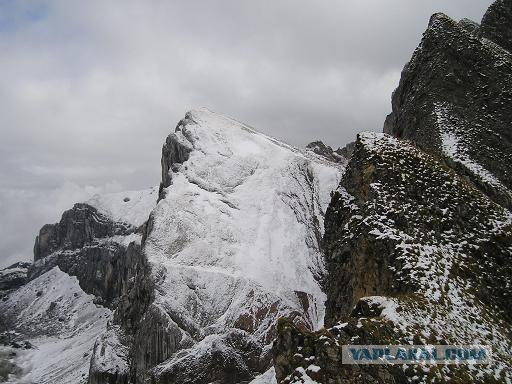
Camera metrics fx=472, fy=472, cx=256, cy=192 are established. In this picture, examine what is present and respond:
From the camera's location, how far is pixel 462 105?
45625 mm

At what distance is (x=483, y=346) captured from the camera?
20.1 m

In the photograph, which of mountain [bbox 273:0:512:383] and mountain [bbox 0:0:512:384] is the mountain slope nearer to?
mountain [bbox 0:0:512:384]

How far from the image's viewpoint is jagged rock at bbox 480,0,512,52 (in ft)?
190

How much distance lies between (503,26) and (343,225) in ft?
143

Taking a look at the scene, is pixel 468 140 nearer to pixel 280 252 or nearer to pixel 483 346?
pixel 483 346

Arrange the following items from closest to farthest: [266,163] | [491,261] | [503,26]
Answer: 1. [491,261]
2. [503,26]
3. [266,163]

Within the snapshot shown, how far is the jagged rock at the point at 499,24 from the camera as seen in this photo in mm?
57969

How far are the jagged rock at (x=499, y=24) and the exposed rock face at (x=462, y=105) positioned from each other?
9029 mm

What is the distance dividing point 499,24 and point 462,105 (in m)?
20.9

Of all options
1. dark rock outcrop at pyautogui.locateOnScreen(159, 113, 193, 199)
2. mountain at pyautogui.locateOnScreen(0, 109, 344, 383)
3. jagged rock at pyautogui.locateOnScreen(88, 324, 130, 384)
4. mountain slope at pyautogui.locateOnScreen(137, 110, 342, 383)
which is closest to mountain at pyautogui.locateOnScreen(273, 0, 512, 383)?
mountain at pyautogui.locateOnScreen(0, 109, 344, 383)

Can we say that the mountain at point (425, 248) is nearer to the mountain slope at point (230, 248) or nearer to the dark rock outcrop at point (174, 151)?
the mountain slope at point (230, 248)

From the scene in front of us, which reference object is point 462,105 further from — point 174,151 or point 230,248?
point 174,151

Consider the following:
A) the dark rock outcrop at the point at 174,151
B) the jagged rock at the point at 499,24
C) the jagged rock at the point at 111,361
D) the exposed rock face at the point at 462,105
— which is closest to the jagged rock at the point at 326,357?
the exposed rock face at the point at 462,105

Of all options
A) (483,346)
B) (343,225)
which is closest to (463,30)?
(343,225)
